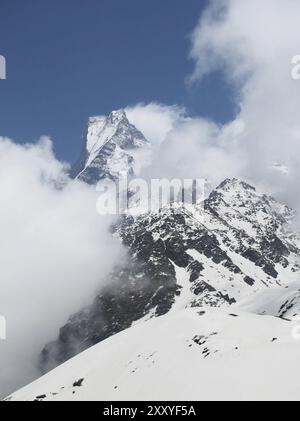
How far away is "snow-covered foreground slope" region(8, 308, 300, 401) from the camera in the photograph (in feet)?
161

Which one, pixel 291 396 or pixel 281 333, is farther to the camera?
pixel 281 333

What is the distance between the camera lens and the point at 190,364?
6475 centimetres

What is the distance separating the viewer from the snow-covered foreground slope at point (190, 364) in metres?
49.0

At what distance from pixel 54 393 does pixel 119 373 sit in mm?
11554

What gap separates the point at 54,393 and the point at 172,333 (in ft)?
64.6

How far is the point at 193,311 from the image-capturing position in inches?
4028

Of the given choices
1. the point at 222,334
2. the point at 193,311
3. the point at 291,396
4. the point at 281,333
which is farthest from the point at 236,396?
the point at 193,311

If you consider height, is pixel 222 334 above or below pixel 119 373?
above

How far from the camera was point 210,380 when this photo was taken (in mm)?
53156

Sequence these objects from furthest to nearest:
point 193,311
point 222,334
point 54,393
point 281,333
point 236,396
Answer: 1. point 193,311
2. point 54,393
3. point 222,334
4. point 281,333
5. point 236,396

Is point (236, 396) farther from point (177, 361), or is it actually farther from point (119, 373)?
point (119, 373)

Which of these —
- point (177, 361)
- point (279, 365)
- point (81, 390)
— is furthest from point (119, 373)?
point (279, 365)

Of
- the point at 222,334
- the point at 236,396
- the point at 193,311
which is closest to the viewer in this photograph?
the point at 236,396
